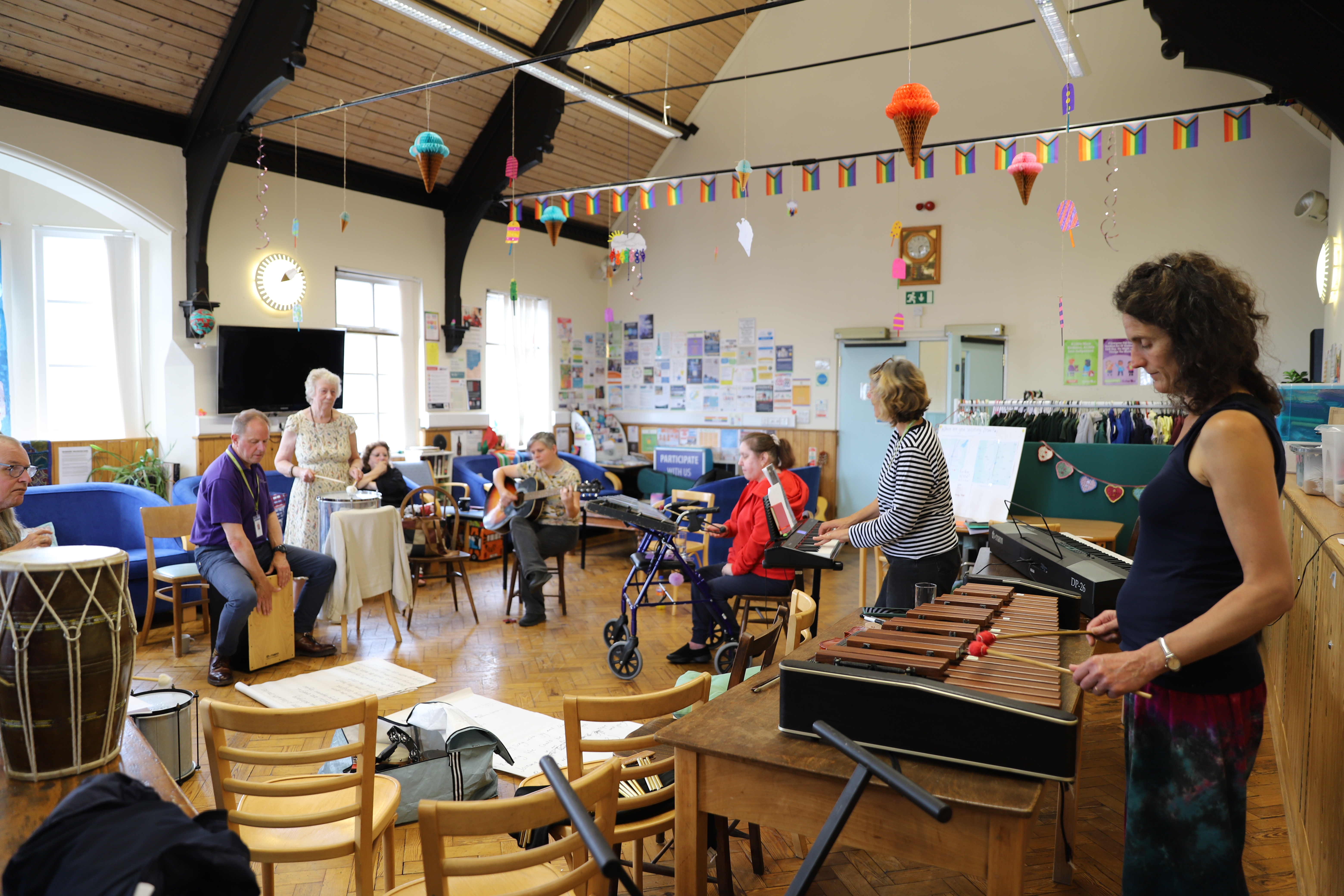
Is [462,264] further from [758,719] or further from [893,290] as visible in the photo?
[758,719]

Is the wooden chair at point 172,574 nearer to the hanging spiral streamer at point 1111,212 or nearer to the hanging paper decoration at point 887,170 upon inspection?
the hanging paper decoration at point 887,170

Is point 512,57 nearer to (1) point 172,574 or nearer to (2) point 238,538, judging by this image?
(2) point 238,538

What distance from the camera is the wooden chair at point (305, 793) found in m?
1.92

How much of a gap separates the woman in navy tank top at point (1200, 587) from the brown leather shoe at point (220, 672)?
14.2ft

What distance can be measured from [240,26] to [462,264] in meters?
3.05

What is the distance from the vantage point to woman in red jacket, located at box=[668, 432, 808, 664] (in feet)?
14.5

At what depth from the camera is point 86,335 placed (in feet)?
21.7

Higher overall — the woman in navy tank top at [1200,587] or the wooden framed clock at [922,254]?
the wooden framed clock at [922,254]

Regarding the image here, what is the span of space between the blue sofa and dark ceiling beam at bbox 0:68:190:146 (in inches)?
99.5

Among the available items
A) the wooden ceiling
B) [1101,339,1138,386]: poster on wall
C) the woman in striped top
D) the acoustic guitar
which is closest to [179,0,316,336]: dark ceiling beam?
the wooden ceiling

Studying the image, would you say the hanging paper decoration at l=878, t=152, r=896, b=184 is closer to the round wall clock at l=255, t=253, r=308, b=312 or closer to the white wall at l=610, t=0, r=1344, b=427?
the white wall at l=610, t=0, r=1344, b=427

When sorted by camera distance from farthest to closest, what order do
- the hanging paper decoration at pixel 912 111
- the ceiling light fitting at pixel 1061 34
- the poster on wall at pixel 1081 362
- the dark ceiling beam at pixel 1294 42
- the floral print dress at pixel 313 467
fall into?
the poster on wall at pixel 1081 362, the floral print dress at pixel 313 467, the ceiling light fitting at pixel 1061 34, the hanging paper decoration at pixel 912 111, the dark ceiling beam at pixel 1294 42

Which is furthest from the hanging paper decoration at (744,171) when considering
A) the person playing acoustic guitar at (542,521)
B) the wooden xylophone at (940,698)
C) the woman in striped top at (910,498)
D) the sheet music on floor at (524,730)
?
the wooden xylophone at (940,698)

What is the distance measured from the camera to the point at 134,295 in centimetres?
664
